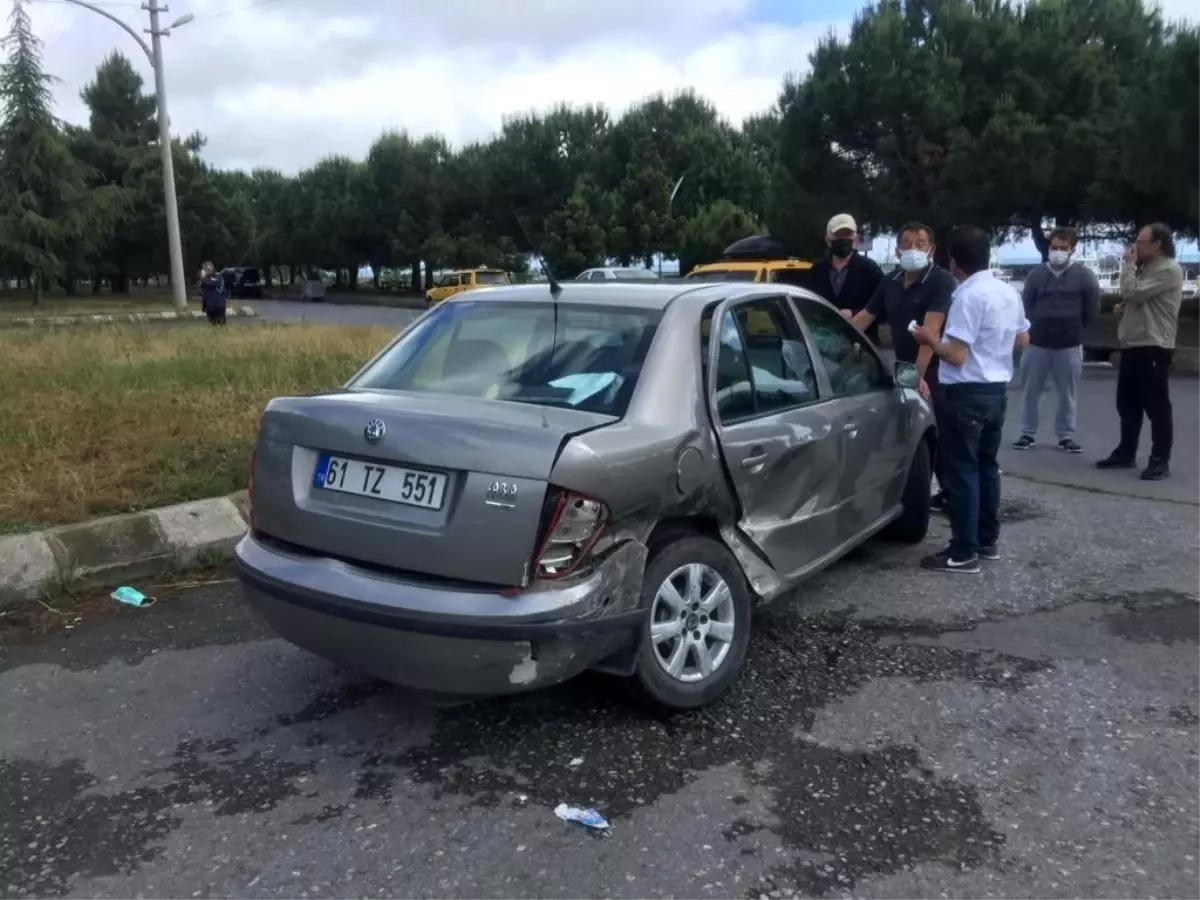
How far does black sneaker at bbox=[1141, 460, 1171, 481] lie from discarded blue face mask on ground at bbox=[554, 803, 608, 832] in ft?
19.4

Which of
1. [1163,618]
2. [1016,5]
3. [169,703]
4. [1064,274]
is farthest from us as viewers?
[1016,5]

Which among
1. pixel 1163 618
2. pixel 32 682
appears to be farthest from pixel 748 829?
pixel 32 682

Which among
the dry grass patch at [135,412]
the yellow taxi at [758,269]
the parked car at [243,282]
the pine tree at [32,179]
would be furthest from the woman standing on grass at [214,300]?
the parked car at [243,282]

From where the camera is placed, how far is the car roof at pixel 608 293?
163 inches

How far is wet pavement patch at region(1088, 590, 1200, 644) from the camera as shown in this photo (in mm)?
4523

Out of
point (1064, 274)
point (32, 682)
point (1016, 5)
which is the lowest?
point (32, 682)

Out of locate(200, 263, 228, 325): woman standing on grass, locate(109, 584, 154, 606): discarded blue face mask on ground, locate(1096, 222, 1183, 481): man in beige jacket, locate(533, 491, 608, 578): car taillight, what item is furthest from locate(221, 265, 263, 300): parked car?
locate(533, 491, 608, 578): car taillight

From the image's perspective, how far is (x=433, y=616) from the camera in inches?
128

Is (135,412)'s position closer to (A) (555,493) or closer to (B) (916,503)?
(B) (916,503)

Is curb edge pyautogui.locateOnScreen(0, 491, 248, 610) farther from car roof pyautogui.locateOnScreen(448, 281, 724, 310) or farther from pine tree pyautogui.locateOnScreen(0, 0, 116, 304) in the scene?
pine tree pyautogui.locateOnScreen(0, 0, 116, 304)

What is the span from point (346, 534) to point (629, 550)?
936 mm

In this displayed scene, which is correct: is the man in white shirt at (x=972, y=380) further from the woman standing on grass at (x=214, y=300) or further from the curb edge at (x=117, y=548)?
the woman standing on grass at (x=214, y=300)

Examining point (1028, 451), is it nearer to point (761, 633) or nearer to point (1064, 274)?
point (1064, 274)

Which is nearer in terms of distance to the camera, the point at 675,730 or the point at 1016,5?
the point at 675,730
